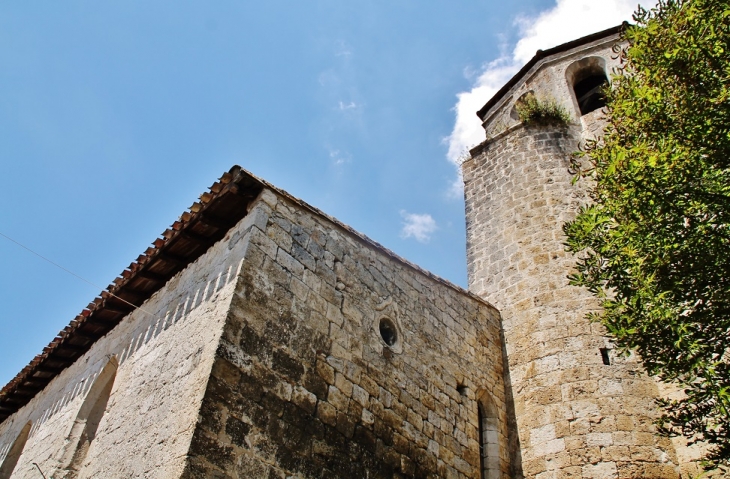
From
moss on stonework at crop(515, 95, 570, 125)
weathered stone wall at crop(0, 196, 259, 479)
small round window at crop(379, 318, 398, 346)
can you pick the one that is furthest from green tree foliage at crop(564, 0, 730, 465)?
moss on stonework at crop(515, 95, 570, 125)

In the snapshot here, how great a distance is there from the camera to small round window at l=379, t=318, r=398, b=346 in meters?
5.99

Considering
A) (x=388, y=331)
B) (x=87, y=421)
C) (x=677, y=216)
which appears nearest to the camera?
(x=677, y=216)

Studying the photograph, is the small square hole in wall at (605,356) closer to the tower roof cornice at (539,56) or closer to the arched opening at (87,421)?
the arched opening at (87,421)

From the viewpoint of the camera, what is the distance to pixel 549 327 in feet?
23.4

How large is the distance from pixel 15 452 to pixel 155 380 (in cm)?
480

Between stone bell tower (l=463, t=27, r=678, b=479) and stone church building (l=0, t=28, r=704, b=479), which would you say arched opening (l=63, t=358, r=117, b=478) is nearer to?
stone church building (l=0, t=28, r=704, b=479)

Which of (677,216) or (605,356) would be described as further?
(605,356)

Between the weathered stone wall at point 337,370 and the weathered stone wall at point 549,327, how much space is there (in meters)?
0.50

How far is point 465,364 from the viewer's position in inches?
271

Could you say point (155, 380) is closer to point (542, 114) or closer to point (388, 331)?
point (388, 331)

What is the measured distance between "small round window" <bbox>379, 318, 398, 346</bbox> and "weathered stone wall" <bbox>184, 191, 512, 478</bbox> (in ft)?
0.33

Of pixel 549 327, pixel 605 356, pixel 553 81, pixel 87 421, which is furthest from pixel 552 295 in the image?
pixel 87 421

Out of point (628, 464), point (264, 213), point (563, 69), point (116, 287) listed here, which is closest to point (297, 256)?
point (264, 213)

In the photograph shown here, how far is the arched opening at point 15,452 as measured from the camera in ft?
26.0
